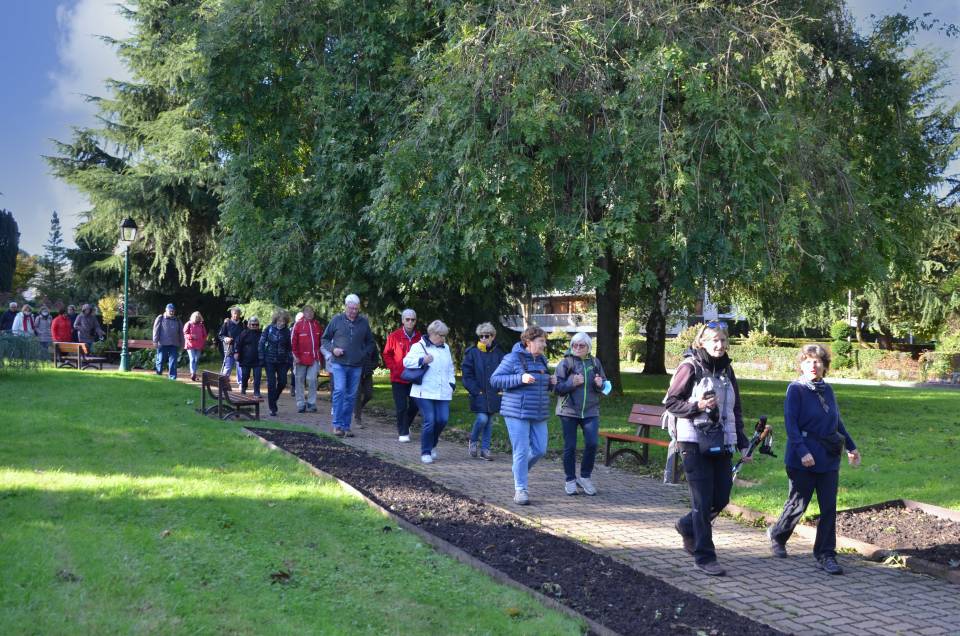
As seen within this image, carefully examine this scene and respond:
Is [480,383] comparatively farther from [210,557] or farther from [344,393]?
[210,557]

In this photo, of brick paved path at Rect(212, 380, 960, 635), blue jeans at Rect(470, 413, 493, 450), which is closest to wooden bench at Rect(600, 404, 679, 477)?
brick paved path at Rect(212, 380, 960, 635)

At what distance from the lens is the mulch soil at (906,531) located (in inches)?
264

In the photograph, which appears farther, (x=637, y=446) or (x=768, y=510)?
(x=637, y=446)

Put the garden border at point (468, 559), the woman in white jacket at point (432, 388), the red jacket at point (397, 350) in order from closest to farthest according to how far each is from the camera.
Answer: the garden border at point (468, 559) → the woman in white jacket at point (432, 388) → the red jacket at point (397, 350)

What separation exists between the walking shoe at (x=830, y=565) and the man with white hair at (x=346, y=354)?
22.9ft

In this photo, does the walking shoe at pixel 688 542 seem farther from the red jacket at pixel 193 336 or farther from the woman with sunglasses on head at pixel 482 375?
the red jacket at pixel 193 336

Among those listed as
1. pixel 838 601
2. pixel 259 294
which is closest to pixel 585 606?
pixel 838 601

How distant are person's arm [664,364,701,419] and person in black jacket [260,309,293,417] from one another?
29.8 ft

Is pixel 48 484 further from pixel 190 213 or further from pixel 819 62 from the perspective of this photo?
pixel 190 213

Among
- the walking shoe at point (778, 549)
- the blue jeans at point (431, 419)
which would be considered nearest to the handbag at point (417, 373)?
the blue jeans at point (431, 419)

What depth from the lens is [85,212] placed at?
2969cm

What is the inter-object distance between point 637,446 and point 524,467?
435 centimetres

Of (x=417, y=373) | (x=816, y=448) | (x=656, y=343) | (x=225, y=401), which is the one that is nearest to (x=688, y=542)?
(x=816, y=448)

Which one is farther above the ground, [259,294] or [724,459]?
[259,294]
